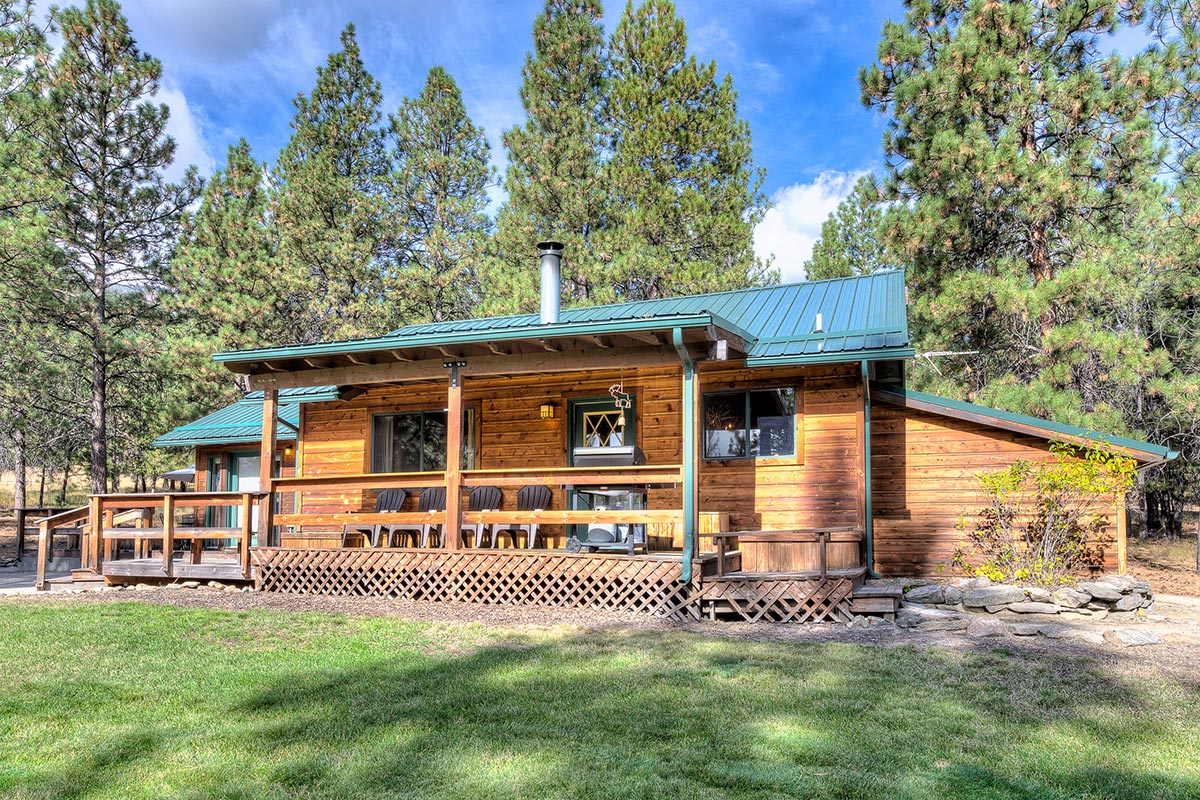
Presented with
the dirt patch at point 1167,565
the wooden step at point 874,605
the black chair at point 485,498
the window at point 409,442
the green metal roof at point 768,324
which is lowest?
the dirt patch at point 1167,565

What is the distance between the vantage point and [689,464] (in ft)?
25.9

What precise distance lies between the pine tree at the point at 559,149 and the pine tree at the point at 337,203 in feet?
11.6

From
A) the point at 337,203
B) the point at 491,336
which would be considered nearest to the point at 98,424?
the point at 337,203

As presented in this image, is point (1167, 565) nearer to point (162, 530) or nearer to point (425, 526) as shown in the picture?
point (425, 526)

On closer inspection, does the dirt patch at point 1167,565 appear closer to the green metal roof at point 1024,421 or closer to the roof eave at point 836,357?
the green metal roof at point 1024,421

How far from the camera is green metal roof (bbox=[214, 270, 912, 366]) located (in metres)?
8.17

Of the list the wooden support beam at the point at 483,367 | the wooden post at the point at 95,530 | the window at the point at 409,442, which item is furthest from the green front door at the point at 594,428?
the wooden post at the point at 95,530

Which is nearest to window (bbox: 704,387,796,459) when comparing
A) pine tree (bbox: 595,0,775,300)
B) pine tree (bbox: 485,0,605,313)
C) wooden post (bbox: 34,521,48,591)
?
wooden post (bbox: 34,521,48,591)

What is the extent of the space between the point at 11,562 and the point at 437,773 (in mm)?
15390

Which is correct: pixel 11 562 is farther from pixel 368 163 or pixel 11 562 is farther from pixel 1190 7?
pixel 1190 7

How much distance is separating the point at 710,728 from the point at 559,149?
61.2 feet

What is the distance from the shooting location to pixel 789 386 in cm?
1012

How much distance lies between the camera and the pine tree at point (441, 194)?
72.4ft

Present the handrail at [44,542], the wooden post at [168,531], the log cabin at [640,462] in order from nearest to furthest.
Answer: the log cabin at [640,462]
the wooden post at [168,531]
the handrail at [44,542]
